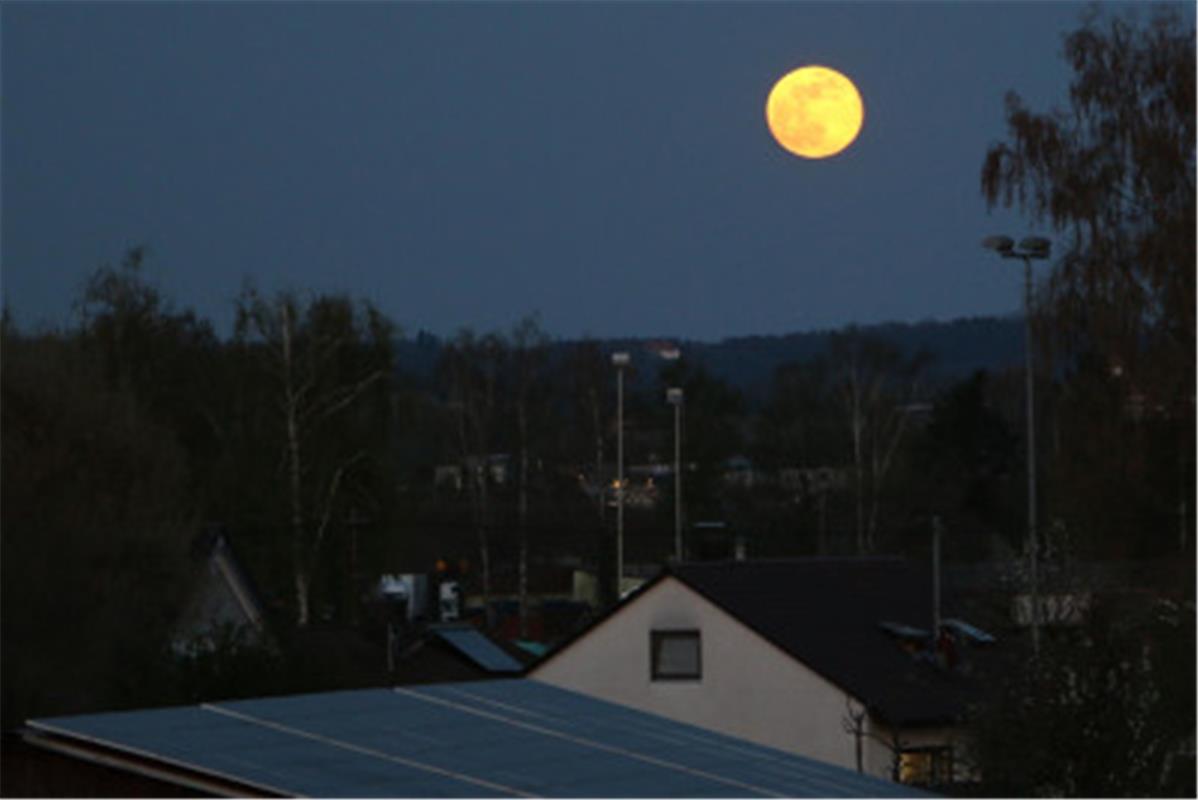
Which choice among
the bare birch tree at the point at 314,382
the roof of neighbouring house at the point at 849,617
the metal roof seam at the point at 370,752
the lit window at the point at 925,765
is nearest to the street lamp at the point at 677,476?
the bare birch tree at the point at 314,382

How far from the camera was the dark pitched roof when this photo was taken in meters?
38.7

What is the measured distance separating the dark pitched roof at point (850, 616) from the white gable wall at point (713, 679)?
340mm

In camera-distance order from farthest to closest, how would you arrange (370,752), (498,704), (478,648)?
(478,648), (498,704), (370,752)

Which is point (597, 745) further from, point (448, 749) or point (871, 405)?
point (871, 405)

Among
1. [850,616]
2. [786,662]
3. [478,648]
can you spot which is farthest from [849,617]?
[478,648]

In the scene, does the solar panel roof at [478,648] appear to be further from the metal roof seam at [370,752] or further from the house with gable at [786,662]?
the metal roof seam at [370,752]

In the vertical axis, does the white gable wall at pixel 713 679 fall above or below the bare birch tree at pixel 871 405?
below

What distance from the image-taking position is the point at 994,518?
296ft

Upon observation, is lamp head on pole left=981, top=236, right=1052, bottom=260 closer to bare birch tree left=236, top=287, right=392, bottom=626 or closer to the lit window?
the lit window

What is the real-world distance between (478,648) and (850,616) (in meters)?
12.2

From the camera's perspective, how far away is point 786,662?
40000 millimetres

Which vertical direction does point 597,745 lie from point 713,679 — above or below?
above

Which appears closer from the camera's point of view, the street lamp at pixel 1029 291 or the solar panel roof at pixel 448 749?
the solar panel roof at pixel 448 749

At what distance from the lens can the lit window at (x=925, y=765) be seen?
36125 mm
